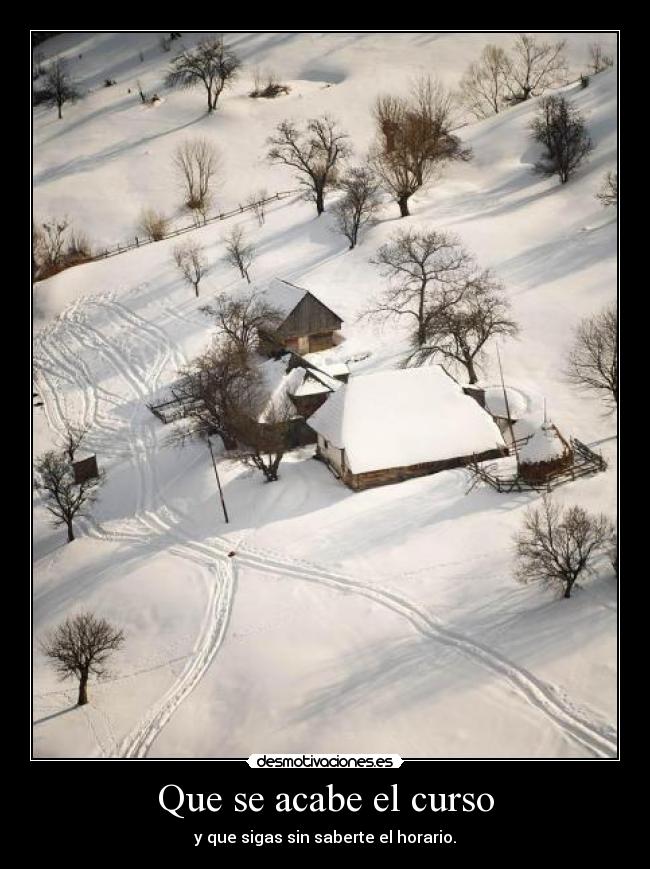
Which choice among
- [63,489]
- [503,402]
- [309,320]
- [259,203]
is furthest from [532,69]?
[63,489]

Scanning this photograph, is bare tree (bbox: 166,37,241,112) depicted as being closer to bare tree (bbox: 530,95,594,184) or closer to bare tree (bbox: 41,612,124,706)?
bare tree (bbox: 530,95,594,184)

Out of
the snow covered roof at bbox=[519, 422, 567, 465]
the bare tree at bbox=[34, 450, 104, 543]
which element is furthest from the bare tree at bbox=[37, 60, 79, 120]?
the snow covered roof at bbox=[519, 422, 567, 465]

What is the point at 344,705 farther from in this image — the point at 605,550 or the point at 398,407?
the point at 398,407

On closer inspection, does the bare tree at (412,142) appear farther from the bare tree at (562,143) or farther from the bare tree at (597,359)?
the bare tree at (597,359)

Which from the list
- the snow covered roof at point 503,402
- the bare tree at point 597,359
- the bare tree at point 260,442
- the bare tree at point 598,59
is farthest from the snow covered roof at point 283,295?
the bare tree at point 598,59

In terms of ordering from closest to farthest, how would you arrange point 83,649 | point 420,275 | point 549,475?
point 83,649
point 549,475
point 420,275

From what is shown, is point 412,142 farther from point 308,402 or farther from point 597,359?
point 597,359
